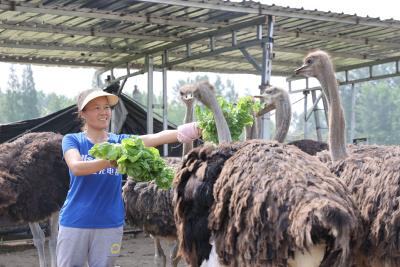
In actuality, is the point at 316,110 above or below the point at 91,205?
above

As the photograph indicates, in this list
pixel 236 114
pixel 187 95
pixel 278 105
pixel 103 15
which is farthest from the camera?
pixel 103 15

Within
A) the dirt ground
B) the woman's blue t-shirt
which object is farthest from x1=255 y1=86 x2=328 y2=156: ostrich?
the woman's blue t-shirt

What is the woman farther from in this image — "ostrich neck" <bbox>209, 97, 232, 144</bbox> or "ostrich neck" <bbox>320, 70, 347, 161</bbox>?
"ostrich neck" <bbox>320, 70, 347, 161</bbox>

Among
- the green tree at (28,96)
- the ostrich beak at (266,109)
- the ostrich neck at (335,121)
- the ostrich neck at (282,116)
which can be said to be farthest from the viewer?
the green tree at (28,96)

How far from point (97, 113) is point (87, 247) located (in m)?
0.72

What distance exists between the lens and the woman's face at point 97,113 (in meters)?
3.87

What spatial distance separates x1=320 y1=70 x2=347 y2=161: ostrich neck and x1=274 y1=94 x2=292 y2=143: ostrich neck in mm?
943

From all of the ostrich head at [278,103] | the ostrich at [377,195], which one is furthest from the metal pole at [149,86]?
the ostrich at [377,195]

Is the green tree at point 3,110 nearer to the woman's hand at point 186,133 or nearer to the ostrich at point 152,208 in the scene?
the ostrich at point 152,208

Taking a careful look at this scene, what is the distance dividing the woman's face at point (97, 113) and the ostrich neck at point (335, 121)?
5.30ft

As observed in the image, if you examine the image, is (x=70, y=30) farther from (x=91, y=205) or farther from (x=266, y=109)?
(x=91, y=205)

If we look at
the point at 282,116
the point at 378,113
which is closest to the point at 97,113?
the point at 282,116

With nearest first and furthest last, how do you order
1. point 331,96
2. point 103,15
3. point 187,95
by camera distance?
point 331,96, point 187,95, point 103,15

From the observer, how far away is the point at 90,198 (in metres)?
3.88
